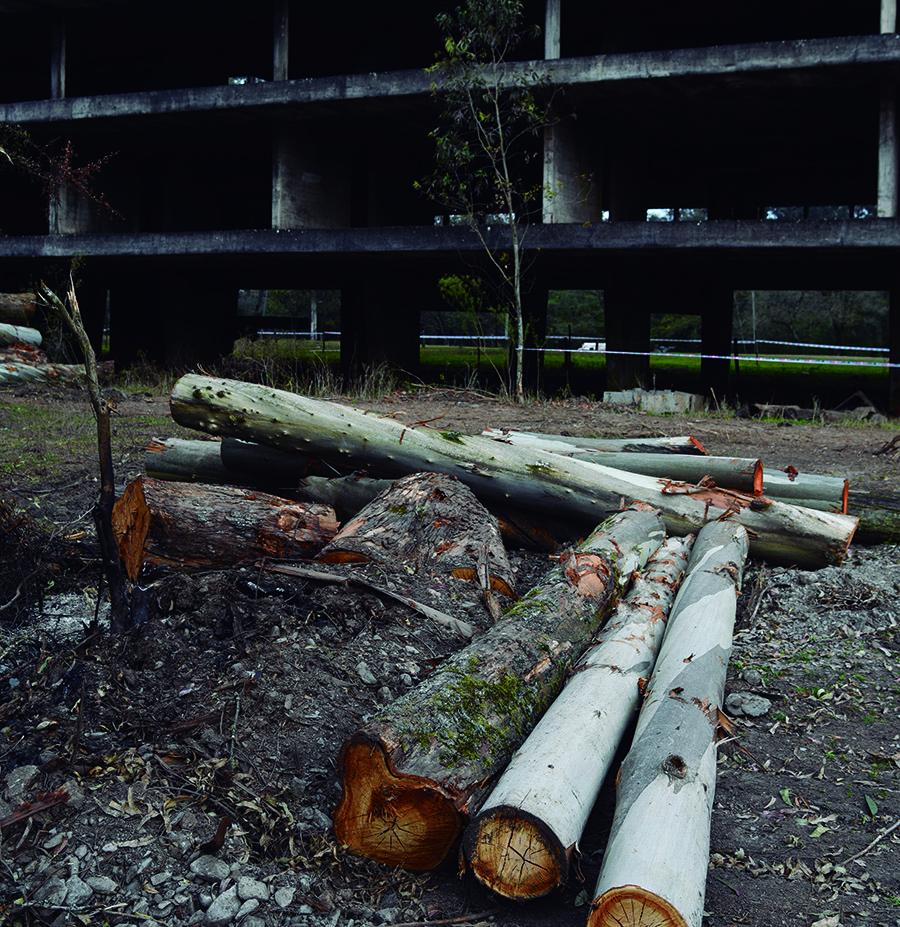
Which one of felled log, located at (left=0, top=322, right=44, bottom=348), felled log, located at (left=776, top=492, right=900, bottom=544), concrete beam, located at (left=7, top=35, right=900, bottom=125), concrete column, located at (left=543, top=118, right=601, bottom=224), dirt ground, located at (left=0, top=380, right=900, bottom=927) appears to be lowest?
dirt ground, located at (left=0, top=380, right=900, bottom=927)

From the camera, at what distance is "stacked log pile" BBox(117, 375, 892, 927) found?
124 inches

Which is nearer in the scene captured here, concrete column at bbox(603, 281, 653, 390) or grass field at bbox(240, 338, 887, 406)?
concrete column at bbox(603, 281, 653, 390)

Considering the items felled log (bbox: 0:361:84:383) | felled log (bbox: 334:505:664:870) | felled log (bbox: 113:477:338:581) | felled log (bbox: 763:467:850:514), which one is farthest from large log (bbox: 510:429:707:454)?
felled log (bbox: 0:361:84:383)

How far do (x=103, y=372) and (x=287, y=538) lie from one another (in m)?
12.7

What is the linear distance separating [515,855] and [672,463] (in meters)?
4.93

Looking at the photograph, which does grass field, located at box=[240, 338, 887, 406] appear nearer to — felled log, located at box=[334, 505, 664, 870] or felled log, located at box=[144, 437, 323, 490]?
felled log, located at box=[144, 437, 323, 490]

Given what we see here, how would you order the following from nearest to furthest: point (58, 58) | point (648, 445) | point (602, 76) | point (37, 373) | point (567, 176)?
1. point (648, 445)
2. point (37, 373)
3. point (602, 76)
4. point (567, 176)
5. point (58, 58)

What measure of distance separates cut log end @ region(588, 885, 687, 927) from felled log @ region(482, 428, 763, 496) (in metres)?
4.63

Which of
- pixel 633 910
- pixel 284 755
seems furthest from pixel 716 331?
pixel 633 910

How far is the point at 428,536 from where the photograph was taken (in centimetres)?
587

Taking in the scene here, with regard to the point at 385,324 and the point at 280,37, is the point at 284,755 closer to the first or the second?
the point at 385,324

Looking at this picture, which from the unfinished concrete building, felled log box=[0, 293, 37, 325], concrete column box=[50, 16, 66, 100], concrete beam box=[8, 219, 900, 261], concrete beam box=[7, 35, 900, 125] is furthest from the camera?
concrete column box=[50, 16, 66, 100]

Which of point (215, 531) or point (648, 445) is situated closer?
point (215, 531)

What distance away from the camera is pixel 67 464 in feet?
30.6
